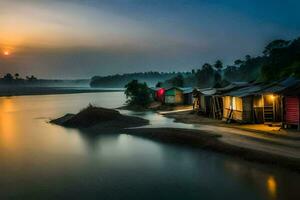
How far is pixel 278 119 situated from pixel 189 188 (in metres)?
17.7

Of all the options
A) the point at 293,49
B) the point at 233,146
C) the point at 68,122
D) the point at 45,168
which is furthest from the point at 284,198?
the point at 293,49

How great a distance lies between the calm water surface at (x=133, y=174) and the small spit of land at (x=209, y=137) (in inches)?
38.7

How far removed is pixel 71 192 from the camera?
54.9ft

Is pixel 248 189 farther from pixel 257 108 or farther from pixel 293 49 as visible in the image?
pixel 293 49

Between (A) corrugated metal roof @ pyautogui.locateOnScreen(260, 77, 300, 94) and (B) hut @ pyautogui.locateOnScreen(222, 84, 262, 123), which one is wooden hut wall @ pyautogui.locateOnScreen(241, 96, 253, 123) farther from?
(A) corrugated metal roof @ pyautogui.locateOnScreen(260, 77, 300, 94)

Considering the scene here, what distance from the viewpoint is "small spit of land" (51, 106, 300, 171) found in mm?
20297

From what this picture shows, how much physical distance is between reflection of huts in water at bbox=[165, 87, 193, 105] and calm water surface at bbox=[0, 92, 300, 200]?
3494cm

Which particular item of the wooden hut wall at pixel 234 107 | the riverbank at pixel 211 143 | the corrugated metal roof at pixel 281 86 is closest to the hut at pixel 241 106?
the wooden hut wall at pixel 234 107

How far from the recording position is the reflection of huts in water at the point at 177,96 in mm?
63938

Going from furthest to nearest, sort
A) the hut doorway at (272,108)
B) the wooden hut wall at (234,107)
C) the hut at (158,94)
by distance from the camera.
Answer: the hut at (158,94) < the wooden hut wall at (234,107) < the hut doorway at (272,108)

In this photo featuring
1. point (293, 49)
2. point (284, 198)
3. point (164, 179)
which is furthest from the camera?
point (293, 49)

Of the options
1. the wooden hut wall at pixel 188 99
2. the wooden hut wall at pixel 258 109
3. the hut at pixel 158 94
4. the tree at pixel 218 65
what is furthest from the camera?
the tree at pixel 218 65

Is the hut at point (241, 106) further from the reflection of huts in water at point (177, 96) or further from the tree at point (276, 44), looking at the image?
the tree at point (276, 44)

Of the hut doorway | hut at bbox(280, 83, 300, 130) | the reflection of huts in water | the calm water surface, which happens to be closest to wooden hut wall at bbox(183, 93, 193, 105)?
the reflection of huts in water
